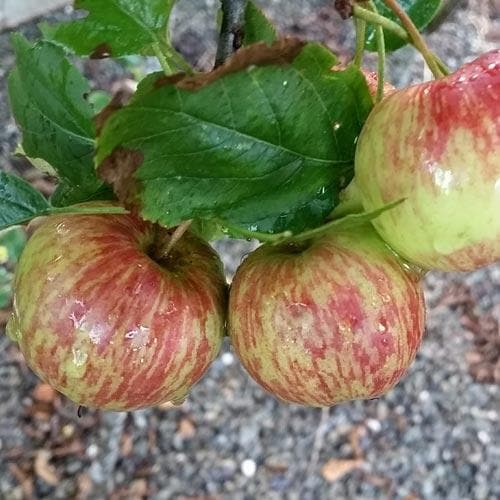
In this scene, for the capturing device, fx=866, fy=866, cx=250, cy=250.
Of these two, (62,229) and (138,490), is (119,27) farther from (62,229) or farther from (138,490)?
(138,490)

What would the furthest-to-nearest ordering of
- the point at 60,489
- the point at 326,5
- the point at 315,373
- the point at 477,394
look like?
the point at 326,5 → the point at 477,394 → the point at 60,489 → the point at 315,373

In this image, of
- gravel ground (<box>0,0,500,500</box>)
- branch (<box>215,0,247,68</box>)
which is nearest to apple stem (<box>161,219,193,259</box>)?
branch (<box>215,0,247,68</box>)

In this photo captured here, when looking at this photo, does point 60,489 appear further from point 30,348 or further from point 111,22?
point 111,22

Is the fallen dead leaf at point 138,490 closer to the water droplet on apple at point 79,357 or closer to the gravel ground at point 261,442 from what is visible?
the gravel ground at point 261,442

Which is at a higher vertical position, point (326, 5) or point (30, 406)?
point (326, 5)

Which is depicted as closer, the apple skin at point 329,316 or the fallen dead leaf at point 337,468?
the apple skin at point 329,316

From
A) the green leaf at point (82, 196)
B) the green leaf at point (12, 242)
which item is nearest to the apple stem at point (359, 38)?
the green leaf at point (82, 196)

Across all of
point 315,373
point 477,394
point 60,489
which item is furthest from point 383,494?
point 315,373

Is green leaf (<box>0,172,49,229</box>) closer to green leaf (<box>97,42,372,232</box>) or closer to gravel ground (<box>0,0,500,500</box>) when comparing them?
green leaf (<box>97,42,372,232</box>)
